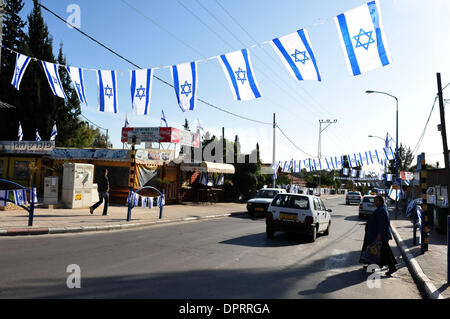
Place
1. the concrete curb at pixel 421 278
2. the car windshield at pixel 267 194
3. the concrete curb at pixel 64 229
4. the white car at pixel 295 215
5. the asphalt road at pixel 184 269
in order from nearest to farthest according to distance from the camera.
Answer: the asphalt road at pixel 184 269 → the concrete curb at pixel 421 278 → the concrete curb at pixel 64 229 → the white car at pixel 295 215 → the car windshield at pixel 267 194

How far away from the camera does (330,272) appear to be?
23.2 feet

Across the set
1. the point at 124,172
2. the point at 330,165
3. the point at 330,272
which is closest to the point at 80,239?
the point at 330,272

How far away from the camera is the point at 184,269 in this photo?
21.4 feet

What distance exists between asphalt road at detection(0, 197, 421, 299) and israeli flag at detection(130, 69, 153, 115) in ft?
19.6

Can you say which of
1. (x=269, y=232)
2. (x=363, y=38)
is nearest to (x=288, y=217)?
(x=269, y=232)

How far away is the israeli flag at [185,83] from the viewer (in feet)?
44.8

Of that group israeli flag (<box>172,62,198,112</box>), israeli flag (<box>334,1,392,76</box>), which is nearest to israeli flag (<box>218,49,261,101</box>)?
israeli flag (<box>172,62,198,112</box>)

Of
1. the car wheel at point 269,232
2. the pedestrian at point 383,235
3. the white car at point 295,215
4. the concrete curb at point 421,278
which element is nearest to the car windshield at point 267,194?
the white car at point 295,215

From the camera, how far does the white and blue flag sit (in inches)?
406

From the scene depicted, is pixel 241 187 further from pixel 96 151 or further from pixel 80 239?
pixel 80 239

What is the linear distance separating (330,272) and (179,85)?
377 inches

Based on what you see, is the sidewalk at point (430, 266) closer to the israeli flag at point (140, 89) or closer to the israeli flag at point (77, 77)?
the israeli flag at point (140, 89)

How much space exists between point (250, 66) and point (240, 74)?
1.51ft

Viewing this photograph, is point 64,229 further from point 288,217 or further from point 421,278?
point 421,278
